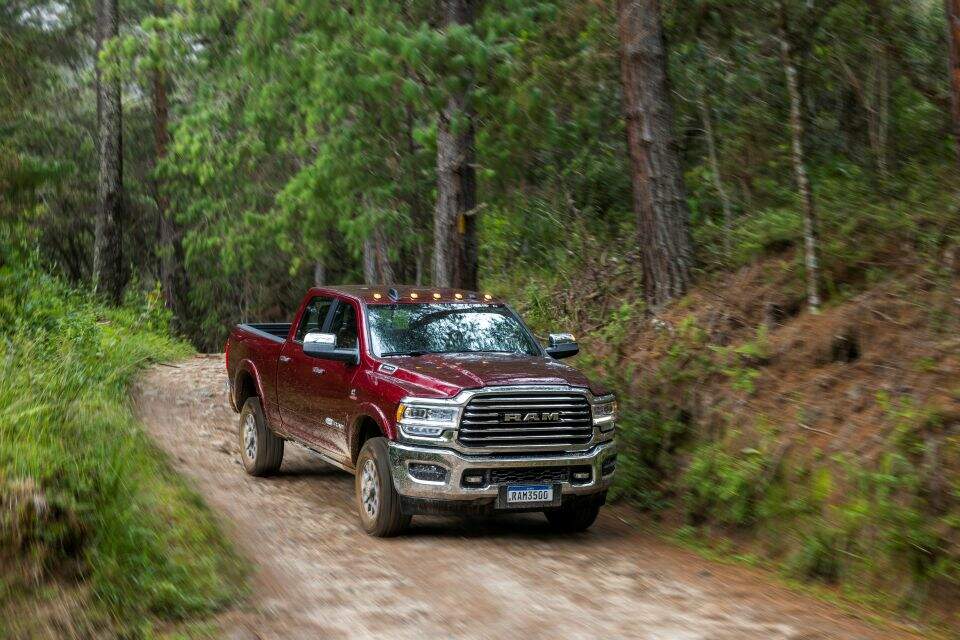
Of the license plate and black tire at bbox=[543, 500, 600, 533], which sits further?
black tire at bbox=[543, 500, 600, 533]

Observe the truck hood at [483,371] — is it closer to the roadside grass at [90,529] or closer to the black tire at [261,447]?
the roadside grass at [90,529]

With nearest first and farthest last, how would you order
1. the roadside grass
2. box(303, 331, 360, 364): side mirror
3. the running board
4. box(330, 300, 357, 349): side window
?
1. the roadside grass
2. box(303, 331, 360, 364): side mirror
3. the running board
4. box(330, 300, 357, 349): side window

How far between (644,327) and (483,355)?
3.55m

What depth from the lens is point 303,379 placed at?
10.3 meters

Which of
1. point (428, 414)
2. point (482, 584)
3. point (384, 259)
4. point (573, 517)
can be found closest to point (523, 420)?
point (428, 414)

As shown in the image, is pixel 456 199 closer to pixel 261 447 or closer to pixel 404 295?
pixel 404 295

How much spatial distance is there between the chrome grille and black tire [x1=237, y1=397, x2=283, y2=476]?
12.3 feet

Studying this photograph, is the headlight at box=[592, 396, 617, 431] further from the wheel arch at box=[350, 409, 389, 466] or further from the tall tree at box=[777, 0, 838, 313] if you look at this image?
the tall tree at box=[777, 0, 838, 313]

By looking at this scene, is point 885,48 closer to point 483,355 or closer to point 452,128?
point 452,128

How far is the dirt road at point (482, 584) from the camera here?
6312mm

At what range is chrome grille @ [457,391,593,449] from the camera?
27.0 feet

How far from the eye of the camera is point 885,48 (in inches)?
516

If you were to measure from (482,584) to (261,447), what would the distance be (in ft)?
15.7

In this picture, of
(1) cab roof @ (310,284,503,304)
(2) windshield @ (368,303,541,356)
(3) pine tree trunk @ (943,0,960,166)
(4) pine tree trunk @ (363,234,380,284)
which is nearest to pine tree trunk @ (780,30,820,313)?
(3) pine tree trunk @ (943,0,960,166)
